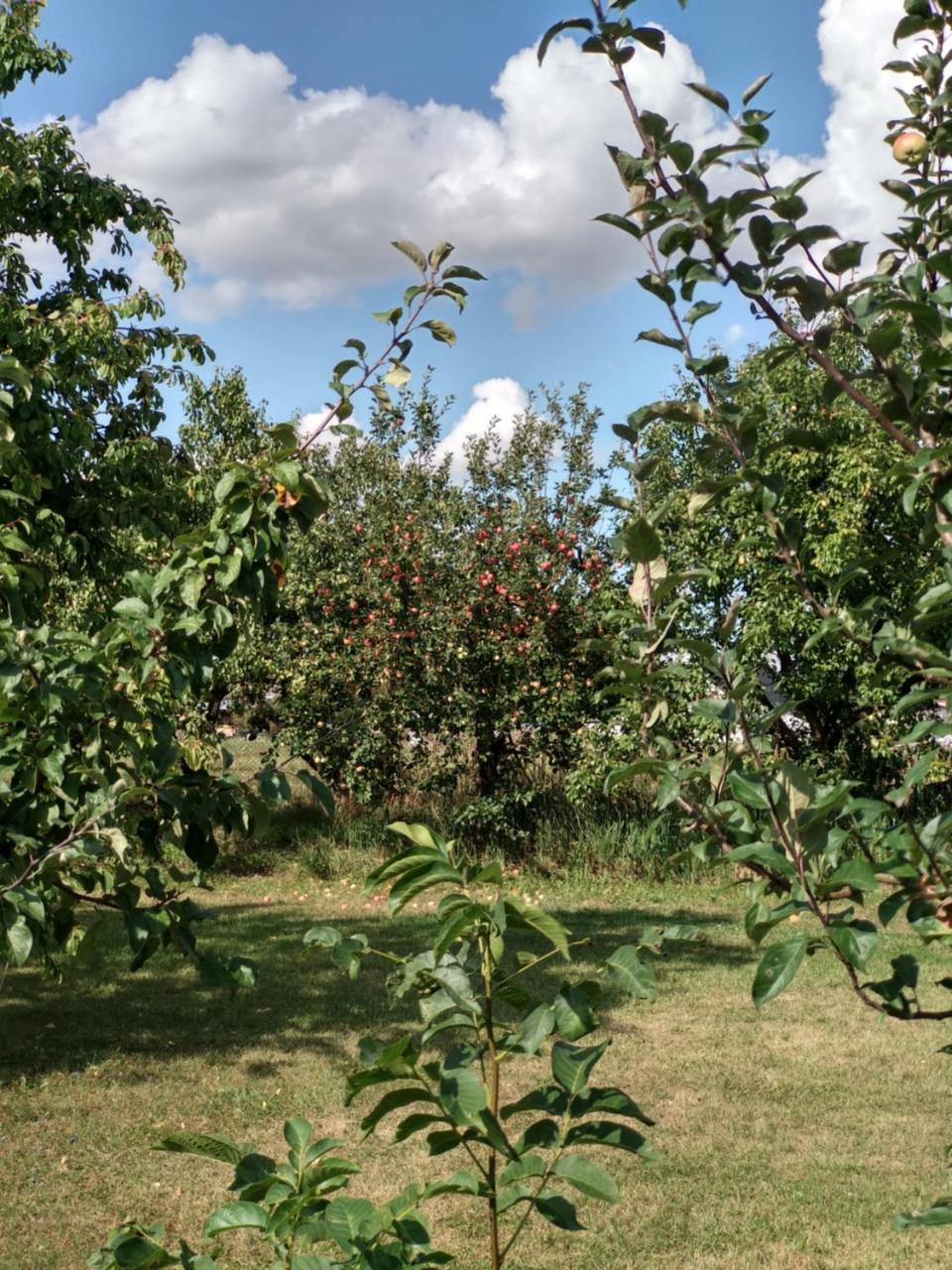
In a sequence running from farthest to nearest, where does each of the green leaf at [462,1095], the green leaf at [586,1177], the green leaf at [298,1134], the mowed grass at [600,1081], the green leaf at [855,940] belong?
the mowed grass at [600,1081] < the green leaf at [298,1134] < the green leaf at [586,1177] < the green leaf at [462,1095] < the green leaf at [855,940]

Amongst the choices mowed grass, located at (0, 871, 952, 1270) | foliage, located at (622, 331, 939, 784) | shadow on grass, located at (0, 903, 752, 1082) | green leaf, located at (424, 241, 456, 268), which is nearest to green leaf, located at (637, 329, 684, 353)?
green leaf, located at (424, 241, 456, 268)

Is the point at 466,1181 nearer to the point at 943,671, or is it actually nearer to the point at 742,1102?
the point at 943,671

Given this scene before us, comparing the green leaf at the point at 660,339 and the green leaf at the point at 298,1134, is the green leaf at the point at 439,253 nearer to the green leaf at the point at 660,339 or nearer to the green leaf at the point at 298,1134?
the green leaf at the point at 660,339

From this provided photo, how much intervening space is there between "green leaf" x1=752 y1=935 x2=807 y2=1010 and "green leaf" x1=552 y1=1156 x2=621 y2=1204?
0.38m

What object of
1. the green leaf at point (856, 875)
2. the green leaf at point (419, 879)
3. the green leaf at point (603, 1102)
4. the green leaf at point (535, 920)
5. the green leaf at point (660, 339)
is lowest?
the green leaf at point (603, 1102)

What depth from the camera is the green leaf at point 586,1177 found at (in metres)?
1.43

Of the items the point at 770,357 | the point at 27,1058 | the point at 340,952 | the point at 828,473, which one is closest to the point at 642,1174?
the point at 27,1058

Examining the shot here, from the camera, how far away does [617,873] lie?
39.0 ft

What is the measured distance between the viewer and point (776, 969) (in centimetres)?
121

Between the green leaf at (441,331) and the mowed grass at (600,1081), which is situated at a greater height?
the green leaf at (441,331)

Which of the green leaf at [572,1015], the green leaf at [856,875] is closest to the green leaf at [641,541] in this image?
the green leaf at [856,875]

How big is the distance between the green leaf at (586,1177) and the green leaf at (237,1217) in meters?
0.36

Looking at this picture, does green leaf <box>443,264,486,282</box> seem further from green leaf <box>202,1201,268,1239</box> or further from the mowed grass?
the mowed grass

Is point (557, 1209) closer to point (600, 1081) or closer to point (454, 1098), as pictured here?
point (454, 1098)
